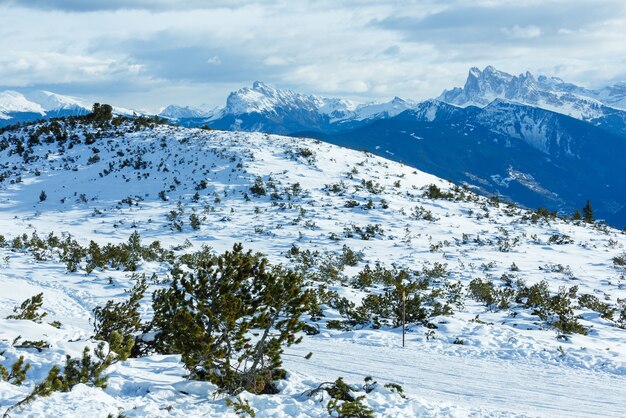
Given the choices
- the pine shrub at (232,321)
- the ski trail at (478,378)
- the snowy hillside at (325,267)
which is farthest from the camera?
the ski trail at (478,378)

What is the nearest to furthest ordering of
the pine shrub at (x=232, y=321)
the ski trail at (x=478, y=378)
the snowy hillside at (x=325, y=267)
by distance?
the pine shrub at (x=232, y=321)
the snowy hillside at (x=325, y=267)
the ski trail at (x=478, y=378)

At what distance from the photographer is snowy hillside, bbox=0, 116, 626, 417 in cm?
851

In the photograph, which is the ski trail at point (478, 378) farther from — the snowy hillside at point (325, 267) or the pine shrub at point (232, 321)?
the pine shrub at point (232, 321)

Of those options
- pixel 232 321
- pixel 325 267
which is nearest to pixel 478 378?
pixel 232 321

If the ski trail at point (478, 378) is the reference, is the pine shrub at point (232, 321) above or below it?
above

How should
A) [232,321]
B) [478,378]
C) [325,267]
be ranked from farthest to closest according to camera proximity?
[325,267] < [478,378] < [232,321]

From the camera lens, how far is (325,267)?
78.8 ft

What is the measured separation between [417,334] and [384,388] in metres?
6.05

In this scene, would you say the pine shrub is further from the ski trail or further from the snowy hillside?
the ski trail

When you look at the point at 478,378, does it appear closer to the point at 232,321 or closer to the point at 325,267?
the point at 232,321

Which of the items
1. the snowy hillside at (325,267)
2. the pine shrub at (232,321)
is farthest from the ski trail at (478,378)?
the pine shrub at (232,321)

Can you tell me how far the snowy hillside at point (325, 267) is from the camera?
27.9 feet

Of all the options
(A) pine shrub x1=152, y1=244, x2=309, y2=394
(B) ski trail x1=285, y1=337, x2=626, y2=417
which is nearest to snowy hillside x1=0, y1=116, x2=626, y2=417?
(B) ski trail x1=285, y1=337, x2=626, y2=417

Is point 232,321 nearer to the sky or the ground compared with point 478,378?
nearer to the sky
